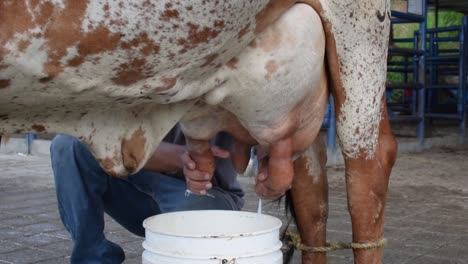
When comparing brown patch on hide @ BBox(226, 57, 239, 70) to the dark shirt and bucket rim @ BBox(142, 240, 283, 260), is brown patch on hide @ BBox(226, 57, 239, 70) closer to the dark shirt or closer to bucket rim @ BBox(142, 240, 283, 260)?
bucket rim @ BBox(142, 240, 283, 260)

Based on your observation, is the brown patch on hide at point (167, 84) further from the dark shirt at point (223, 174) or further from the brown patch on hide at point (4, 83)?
the dark shirt at point (223, 174)

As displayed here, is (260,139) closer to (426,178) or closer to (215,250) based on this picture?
(215,250)

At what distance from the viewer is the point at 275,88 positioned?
1.49 m

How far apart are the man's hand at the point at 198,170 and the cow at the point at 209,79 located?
0.02 m

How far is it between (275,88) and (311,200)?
2.62 feet

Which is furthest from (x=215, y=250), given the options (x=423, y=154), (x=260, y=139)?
(x=423, y=154)

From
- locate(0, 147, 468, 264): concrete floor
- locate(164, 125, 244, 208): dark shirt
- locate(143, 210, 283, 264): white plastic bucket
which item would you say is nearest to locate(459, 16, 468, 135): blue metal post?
locate(0, 147, 468, 264): concrete floor

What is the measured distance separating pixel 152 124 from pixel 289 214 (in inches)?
35.8

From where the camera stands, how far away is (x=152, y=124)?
1476 mm

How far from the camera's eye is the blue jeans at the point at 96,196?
2168mm

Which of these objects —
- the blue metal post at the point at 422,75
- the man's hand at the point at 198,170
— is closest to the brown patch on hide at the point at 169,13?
the man's hand at the point at 198,170

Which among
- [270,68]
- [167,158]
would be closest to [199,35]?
[270,68]

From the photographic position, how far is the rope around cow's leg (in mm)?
1988

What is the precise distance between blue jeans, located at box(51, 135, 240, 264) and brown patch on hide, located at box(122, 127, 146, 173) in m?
0.72
